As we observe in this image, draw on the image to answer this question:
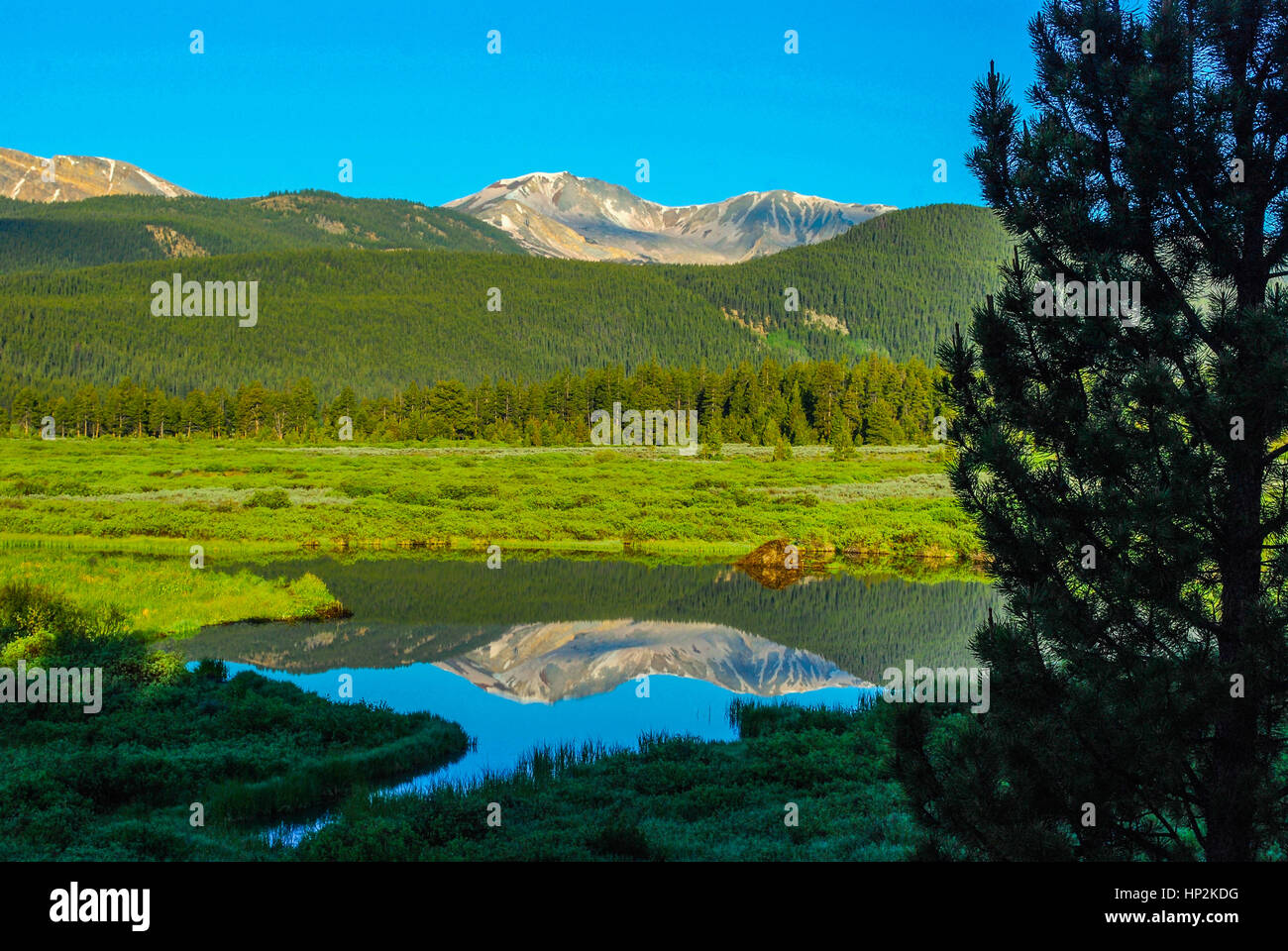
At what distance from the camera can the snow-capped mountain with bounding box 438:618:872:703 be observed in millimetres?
26250

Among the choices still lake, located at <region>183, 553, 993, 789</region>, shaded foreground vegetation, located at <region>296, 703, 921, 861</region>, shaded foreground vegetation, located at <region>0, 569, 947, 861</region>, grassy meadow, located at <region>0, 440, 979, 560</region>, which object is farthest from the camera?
grassy meadow, located at <region>0, 440, 979, 560</region>

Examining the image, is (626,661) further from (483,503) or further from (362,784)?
(483,503)

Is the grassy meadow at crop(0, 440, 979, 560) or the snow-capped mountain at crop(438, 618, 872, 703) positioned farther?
the grassy meadow at crop(0, 440, 979, 560)

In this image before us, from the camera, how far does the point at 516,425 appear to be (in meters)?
124

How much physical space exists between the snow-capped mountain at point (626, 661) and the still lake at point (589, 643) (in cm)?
9

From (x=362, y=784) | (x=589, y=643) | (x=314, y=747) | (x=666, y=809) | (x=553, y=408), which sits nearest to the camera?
(x=666, y=809)

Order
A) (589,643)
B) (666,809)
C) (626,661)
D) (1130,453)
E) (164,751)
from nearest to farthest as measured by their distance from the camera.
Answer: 1. (1130,453)
2. (666,809)
3. (164,751)
4. (626,661)
5. (589,643)

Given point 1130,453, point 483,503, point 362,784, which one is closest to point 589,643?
point 362,784

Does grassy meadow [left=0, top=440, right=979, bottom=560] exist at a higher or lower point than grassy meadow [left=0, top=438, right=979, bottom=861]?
higher

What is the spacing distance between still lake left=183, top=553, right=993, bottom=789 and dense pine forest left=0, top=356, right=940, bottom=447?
6549 cm

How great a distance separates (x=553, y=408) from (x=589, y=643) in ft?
322

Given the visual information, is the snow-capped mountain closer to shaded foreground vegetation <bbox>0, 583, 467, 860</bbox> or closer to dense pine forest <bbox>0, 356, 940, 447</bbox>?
shaded foreground vegetation <bbox>0, 583, 467, 860</bbox>

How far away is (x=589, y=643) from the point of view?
3117 centimetres

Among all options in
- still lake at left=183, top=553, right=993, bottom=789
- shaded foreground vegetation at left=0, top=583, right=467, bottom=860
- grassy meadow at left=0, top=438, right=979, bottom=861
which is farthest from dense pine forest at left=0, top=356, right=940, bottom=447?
shaded foreground vegetation at left=0, top=583, right=467, bottom=860
